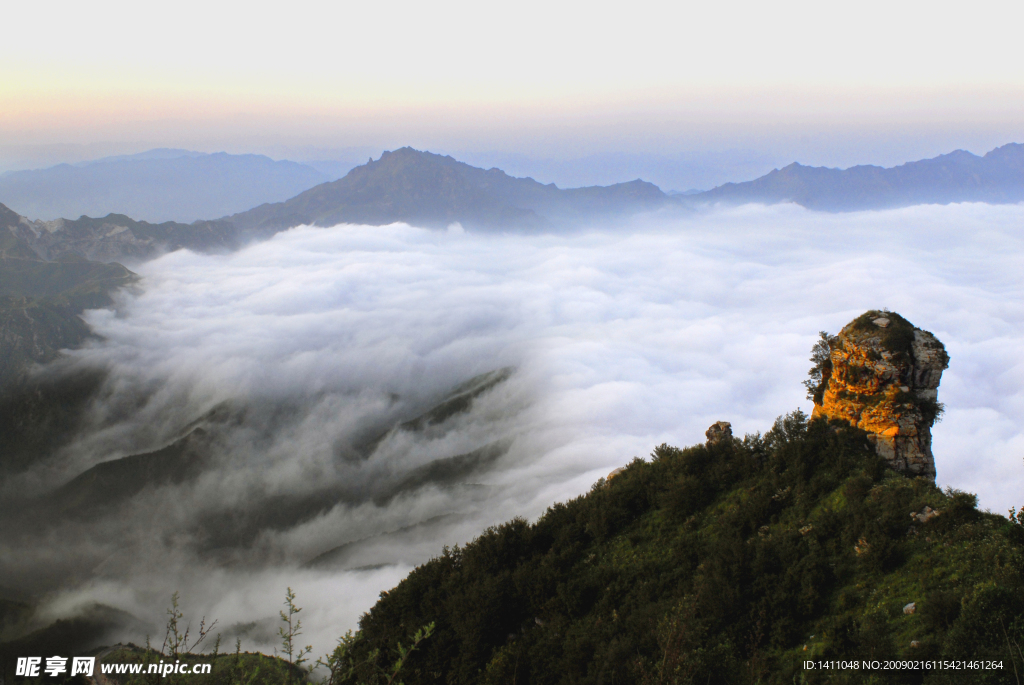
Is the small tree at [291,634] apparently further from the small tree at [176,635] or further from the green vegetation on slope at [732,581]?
the green vegetation on slope at [732,581]

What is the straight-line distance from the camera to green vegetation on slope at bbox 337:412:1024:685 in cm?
1052

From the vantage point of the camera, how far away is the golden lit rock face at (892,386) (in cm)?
1895

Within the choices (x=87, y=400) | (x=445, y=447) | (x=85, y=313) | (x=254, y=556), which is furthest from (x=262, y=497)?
(x=85, y=313)

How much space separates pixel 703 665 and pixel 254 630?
277 ft

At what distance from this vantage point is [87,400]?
154 metres

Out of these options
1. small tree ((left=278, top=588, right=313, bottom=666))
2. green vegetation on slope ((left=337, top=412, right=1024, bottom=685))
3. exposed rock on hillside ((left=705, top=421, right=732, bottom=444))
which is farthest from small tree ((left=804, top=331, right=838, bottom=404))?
small tree ((left=278, top=588, right=313, bottom=666))

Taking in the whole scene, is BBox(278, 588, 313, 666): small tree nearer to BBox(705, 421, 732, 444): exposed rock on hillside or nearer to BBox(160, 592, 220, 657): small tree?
BBox(160, 592, 220, 657): small tree

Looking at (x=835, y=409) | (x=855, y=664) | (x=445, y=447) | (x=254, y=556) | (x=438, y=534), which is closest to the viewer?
(x=855, y=664)

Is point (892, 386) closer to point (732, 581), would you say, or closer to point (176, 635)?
point (732, 581)

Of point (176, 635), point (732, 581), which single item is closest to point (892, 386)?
point (732, 581)

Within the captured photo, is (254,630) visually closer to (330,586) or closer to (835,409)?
(330,586)

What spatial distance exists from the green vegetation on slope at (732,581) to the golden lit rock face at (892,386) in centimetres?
90

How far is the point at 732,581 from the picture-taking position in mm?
14023

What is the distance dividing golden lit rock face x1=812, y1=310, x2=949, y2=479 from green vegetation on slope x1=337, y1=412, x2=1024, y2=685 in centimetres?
90
